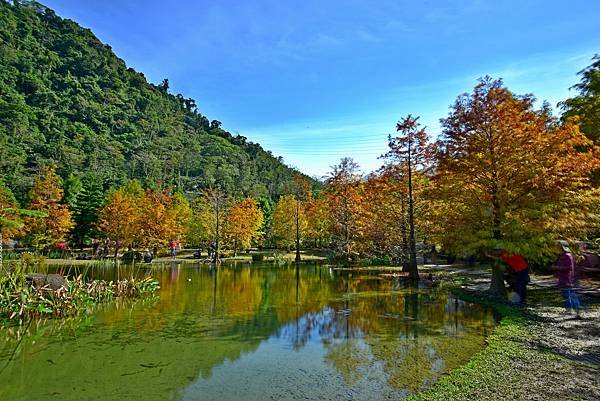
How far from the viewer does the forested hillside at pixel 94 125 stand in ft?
224

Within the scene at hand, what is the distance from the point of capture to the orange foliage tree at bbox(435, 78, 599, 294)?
11438 millimetres

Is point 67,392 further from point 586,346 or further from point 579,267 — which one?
point 579,267

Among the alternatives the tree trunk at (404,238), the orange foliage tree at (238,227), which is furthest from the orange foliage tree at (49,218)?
the tree trunk at (404,238)

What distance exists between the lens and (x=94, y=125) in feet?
313

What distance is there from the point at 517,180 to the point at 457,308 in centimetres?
423

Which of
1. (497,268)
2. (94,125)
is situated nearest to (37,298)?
(497,268)

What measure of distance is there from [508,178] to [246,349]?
30.3 ft

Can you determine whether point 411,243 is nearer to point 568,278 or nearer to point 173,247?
point 568,278

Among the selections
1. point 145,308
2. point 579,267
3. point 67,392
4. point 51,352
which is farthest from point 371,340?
point 579,267

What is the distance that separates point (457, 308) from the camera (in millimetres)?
12258

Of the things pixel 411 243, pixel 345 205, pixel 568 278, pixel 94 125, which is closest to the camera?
pixel 568 278

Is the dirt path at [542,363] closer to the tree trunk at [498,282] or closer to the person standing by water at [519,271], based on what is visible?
the person standing by water at [519,271]

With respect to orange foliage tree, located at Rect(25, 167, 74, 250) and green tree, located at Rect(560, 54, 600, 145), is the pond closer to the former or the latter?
green tree, located at Rect(560, 54, 600, 145)

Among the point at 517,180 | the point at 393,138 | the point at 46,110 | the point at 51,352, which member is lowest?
the point at 51,352
